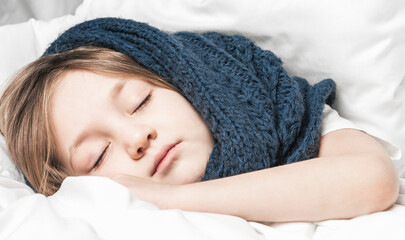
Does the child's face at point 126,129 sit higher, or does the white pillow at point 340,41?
the white pillow at point 340,41

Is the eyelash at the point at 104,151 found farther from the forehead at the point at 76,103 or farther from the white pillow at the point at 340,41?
the white pillow at the point at 340,41

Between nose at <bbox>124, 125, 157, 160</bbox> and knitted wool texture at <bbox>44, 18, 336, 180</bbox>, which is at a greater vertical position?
knitted wool texture at <bbox>44, 18, 336, 180</bbox>

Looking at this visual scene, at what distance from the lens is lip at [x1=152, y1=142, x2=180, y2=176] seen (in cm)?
84

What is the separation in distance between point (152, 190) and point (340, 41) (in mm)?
554

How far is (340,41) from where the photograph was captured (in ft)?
3.38

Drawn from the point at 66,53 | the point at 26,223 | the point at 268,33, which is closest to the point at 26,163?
the point at 66,53

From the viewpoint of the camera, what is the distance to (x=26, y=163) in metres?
1.00

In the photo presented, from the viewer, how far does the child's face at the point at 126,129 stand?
2.79 feet

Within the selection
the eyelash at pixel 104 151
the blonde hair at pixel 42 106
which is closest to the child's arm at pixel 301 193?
the eyelash at pixel 104 151

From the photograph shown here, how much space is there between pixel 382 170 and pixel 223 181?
0.88 ft

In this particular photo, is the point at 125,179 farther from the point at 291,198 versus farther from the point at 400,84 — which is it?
the point at 400,84

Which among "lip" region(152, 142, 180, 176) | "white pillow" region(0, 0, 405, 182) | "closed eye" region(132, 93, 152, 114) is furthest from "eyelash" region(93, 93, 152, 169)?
"white pillow" region(0, 0, 405, 182)

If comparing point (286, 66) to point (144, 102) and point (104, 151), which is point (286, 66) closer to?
point (144, 102)

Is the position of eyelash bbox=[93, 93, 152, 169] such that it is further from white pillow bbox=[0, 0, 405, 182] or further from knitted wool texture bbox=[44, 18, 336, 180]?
white pillow bbox=[0, 0, 405, 182]
